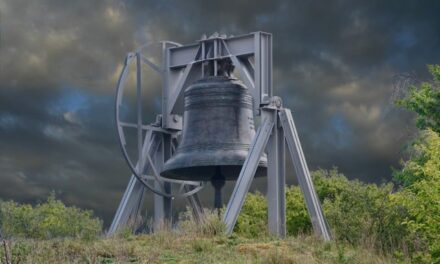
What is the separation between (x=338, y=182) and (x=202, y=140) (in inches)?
787

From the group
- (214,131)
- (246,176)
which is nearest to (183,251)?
(246,176)

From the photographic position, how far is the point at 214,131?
22.2 m

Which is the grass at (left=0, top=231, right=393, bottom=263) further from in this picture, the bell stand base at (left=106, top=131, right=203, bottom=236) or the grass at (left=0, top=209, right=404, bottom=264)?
the bell stand base at (left=106, top=131, right=203, bottom=236)

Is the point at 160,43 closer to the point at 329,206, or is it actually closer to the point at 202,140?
the point at 202,140

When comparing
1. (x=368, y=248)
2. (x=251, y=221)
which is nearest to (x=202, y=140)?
(x=368, y=248)

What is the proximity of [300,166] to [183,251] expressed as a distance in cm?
749

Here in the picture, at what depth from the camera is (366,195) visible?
35500 millimetres

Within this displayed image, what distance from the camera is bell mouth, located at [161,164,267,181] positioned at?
23.0 meters

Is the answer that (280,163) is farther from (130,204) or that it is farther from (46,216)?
(46,216)

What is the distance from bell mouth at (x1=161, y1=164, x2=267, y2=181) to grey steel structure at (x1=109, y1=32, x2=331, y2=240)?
2.49 feet

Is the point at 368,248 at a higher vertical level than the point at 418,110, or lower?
lower

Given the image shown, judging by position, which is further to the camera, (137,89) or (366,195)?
(366,195)

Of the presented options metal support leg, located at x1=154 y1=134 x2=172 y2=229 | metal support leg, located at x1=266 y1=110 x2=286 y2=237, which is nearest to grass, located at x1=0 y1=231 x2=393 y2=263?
metal support leg, located at x1=266 y1=110 x2=286 y2=237

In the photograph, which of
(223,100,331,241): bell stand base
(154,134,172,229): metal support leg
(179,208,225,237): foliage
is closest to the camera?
(179,208,225,237): foliage
